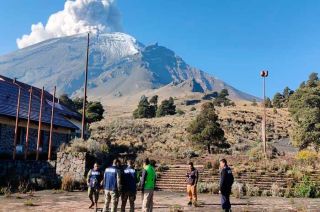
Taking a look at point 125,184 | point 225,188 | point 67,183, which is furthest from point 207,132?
point 125,184

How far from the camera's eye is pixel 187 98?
13375 cm

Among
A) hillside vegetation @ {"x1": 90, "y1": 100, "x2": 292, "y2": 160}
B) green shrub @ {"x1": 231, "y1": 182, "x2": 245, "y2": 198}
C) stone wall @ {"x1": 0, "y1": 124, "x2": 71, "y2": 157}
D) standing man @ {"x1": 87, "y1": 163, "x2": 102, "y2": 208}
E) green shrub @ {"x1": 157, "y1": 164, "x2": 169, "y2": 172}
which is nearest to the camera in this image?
standing man @ {"x1": 87, "y1": 163, "x2": 102, "y2": 208}

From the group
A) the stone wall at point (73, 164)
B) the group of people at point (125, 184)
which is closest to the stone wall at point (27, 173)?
the stone wall at point (73, 164)

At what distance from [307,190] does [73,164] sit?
533 inches

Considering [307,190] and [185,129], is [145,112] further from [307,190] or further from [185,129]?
[307,190]

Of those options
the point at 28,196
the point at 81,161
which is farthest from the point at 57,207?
the point at 81,161

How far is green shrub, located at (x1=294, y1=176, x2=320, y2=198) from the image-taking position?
24.2 meters

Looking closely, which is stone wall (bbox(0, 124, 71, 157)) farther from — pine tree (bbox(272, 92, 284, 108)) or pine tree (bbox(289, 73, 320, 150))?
pine tree (bbox(272, 92, 284, 108))

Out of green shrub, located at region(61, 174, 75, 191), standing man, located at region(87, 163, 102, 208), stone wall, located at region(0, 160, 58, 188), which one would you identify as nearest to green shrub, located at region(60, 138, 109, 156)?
stone wall, located at region(0, 160, 58, 188)

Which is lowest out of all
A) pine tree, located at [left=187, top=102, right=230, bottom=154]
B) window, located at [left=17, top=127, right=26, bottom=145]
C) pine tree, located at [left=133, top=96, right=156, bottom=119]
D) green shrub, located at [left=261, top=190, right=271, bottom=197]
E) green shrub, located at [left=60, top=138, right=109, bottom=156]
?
green shrub, located at [left=261, top=190, right=271, bottom=197]

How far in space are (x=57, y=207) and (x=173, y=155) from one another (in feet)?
68.3

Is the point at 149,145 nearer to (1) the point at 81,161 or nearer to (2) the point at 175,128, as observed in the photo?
(2) the point at 175,128

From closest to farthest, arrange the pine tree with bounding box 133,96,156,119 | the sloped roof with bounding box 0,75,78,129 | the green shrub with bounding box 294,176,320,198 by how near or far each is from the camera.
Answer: the green shrub with bounding box 294,176,320,198 → the sloped roof with bounding box 0,75,78,129 → the pine tree with bounding box 133,96,156,119

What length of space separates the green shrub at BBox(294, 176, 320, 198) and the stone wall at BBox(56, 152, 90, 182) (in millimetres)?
12226
